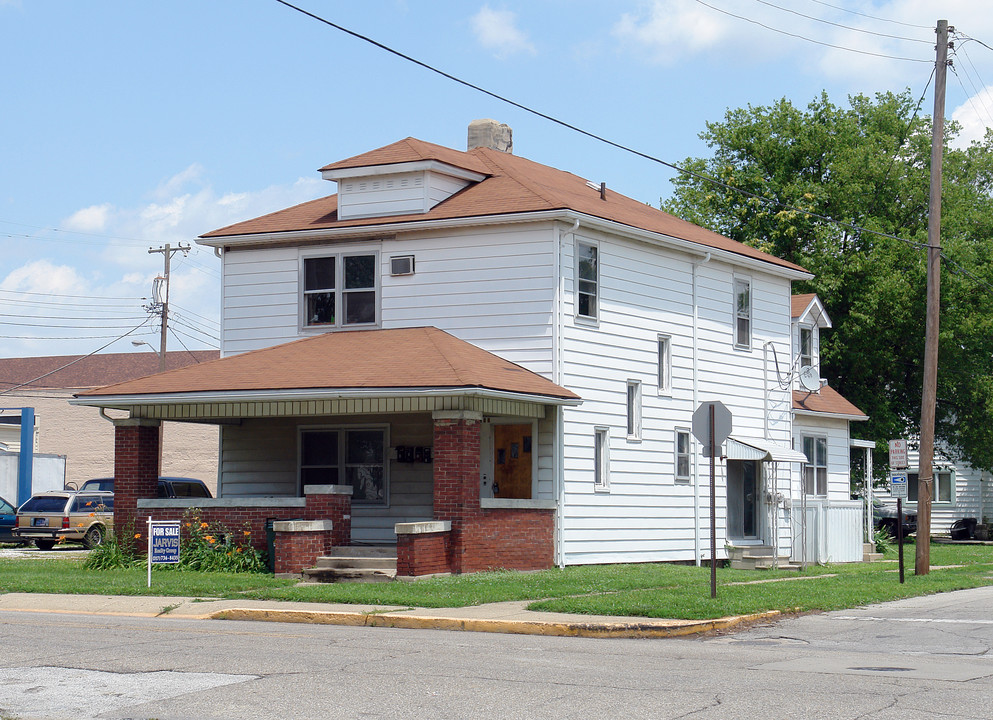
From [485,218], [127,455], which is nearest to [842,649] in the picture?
[485,218]

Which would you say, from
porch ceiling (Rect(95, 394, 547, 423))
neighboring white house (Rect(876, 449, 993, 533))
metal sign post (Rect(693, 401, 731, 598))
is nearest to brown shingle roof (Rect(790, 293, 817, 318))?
porch ceiling (Rect(95, 394, 547, 423))

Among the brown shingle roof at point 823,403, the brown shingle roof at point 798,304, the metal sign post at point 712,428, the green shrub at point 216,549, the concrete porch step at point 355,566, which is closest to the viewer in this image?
the metal sign post at point 712,428

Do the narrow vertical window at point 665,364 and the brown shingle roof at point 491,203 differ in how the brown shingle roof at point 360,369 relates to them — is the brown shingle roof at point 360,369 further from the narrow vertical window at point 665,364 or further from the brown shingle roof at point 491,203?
the narrow vertical window at point 665,364

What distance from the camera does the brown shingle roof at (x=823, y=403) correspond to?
3189cm

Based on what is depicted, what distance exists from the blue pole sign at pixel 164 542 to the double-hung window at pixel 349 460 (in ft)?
16.5

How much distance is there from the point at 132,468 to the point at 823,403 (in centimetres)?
1816

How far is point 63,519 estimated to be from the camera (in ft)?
105

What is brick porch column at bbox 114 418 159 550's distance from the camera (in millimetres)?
23703

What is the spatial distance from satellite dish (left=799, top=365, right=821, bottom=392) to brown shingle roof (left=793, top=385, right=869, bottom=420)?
696 millimetres

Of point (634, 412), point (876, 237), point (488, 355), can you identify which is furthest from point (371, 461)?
point (876, 237)

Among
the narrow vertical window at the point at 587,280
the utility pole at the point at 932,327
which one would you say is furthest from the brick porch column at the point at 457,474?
the utility pole at the point at 932,327

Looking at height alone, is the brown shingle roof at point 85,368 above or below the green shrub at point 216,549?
above

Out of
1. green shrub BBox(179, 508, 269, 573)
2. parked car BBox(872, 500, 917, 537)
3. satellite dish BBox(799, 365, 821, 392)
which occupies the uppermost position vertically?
satellite dish BBox(799, 365, 821, 392)

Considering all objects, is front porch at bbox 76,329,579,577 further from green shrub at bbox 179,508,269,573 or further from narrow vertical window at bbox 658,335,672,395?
narrow vertical window at bbox 658,335,672,395
